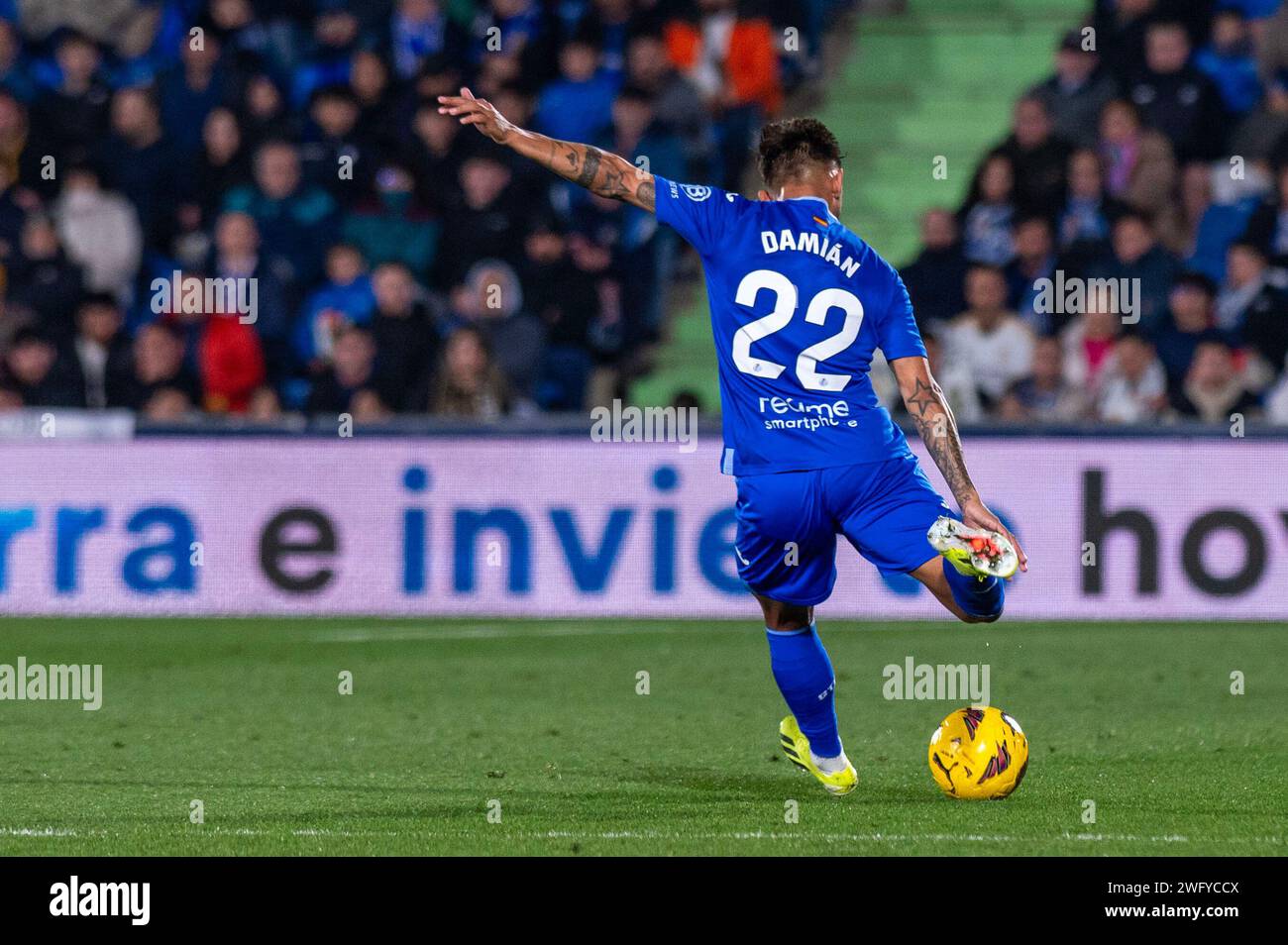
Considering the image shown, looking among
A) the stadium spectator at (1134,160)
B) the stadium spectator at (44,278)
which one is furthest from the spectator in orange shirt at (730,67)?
the stadium spectator at (44,278)

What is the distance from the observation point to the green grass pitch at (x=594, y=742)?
21.6 ft

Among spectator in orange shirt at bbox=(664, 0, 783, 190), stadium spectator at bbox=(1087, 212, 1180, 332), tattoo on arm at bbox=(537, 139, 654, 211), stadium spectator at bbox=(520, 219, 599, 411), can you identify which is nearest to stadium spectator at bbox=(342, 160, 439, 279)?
stadium spectator at bbox=(520, 219, 599, 411)

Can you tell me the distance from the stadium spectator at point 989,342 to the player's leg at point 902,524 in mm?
7310

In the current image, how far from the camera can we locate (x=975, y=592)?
266 inches

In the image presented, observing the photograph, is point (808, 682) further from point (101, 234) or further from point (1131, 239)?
point (101, 234)

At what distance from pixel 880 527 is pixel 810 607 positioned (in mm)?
616

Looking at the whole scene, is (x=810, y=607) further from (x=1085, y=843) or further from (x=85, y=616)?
(x=85, y=616)

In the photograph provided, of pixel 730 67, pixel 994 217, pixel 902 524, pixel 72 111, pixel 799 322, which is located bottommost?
pixel 902 524

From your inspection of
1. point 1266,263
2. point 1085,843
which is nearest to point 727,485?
point 1266,263

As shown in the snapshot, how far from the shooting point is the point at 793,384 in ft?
23.1

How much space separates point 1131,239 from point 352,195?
5263mm

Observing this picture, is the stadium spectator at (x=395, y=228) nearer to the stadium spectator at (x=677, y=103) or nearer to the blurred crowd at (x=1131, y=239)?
the stadium spectator at (x=677, y=103)

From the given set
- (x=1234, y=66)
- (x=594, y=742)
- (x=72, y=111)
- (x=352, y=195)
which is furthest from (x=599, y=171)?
(x=72, y=111)

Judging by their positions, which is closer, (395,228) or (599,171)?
(599,171)
